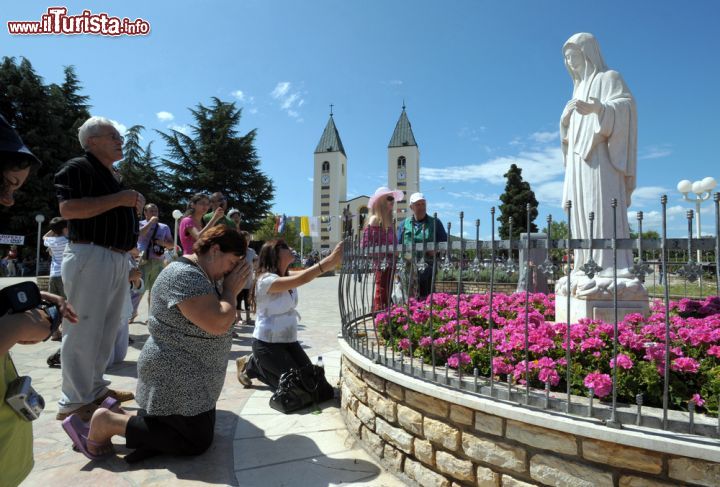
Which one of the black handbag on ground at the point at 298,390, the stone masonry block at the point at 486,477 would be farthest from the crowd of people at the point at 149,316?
the stone masonry block at the point at 486,477

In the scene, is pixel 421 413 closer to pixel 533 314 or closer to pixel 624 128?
pixel 533 314

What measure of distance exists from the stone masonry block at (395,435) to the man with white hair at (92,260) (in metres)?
1.98

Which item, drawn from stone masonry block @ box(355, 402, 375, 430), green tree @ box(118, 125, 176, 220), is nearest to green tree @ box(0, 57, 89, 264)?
green tree @ box(118, 125, 176, 220)

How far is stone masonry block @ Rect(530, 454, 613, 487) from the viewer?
1821 mm

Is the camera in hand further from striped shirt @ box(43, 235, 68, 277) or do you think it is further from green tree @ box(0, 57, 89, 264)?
green tree @ box(0, 57, 89, 264)

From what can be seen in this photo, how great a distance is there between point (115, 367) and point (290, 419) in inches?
98.2

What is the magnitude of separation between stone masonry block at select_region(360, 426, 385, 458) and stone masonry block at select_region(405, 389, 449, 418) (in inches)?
16.7

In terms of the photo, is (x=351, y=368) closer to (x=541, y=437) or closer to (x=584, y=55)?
(x=541, y=437)

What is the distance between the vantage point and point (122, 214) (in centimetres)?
322

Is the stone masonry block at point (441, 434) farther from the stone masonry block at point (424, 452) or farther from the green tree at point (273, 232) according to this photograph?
the green tree at point (273, 232)

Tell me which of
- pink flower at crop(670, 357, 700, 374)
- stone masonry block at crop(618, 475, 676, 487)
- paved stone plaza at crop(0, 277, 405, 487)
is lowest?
paved stone plaza at crop(0, 277, 405, 487)

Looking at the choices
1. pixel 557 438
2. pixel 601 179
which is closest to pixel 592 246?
pixel 557 438

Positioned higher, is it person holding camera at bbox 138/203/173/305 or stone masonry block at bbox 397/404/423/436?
person holding camera at bbox 138/203/173/305

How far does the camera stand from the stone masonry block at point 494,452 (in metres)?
2.03
